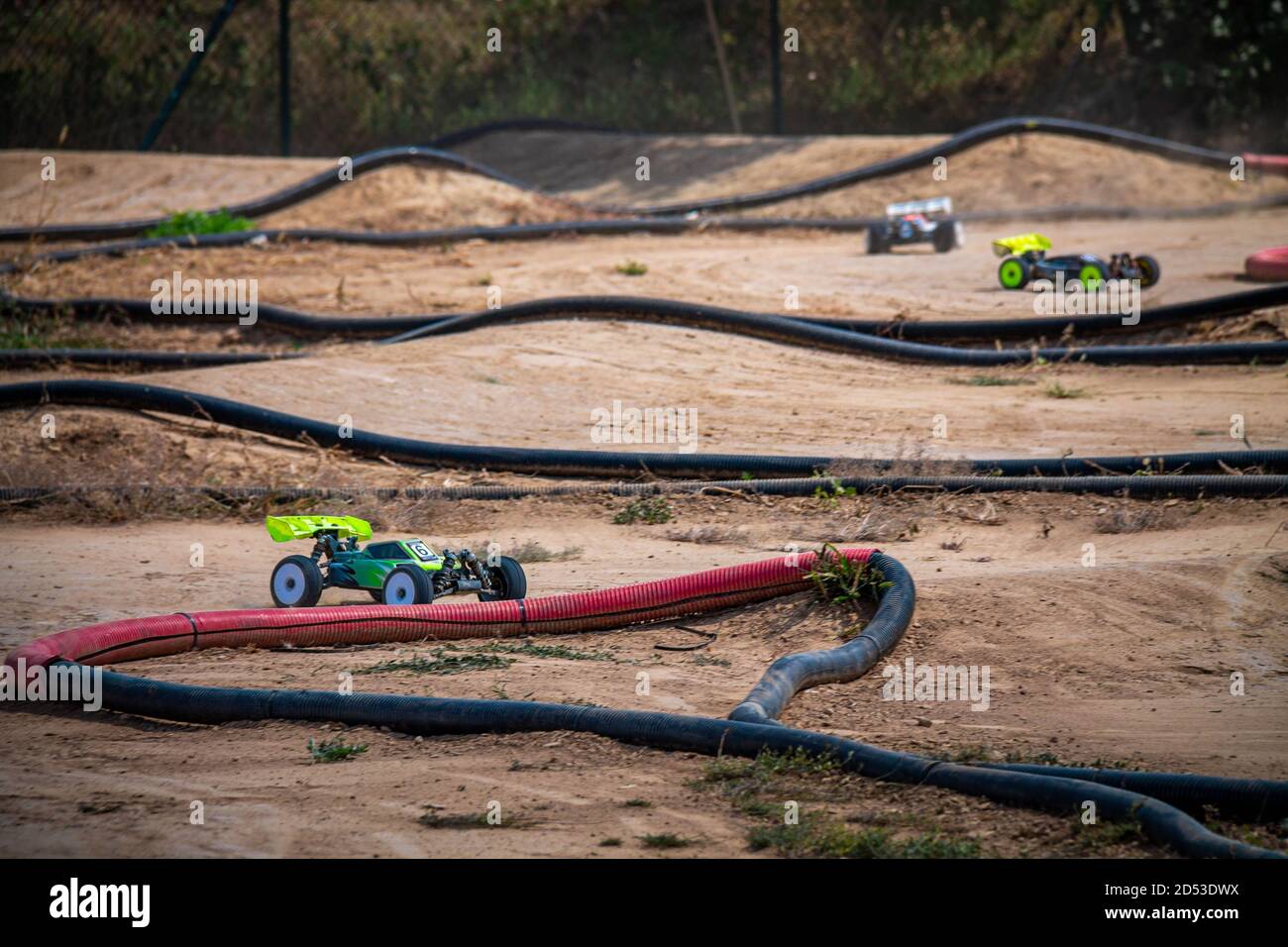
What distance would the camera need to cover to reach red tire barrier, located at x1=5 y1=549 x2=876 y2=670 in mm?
6227

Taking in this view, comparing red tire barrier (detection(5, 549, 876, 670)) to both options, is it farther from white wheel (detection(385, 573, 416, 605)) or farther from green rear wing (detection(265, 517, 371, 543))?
green rear wing (detection(265, 517, 371, 543))

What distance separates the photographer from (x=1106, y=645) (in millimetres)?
6359

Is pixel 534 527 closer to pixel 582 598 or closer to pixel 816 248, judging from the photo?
pixel 582 598

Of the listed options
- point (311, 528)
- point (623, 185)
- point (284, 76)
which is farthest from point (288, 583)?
point (284, 76)

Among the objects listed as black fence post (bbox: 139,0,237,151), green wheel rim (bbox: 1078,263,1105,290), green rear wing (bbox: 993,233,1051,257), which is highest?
black fence post (bbox: 139,0,237,151)

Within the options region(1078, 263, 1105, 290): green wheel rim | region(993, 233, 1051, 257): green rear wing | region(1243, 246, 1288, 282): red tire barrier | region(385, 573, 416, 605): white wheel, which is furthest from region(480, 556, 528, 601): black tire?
region(1243, 246, 1288, 282): red tire barrier

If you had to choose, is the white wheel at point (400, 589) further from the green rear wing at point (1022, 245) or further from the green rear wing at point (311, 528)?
the green rear wing at point (1022, 245)

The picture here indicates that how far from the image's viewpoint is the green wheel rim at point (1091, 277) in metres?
13.7

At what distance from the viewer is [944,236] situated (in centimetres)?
1695

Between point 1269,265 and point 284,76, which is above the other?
point 284,76

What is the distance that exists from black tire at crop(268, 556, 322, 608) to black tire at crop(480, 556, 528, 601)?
2.75 feet

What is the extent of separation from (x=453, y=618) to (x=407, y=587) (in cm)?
41

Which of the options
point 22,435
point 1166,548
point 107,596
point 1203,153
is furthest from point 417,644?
point 1203,153

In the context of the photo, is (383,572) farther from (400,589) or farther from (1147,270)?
(1147,270)
